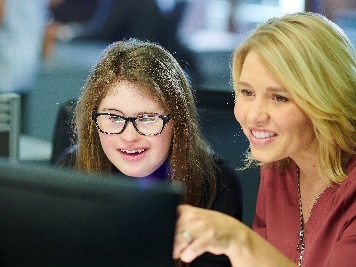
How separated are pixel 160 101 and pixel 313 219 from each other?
44cm

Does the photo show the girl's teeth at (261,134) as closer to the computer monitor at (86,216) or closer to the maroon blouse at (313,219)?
the maroon blouse at (313,219)

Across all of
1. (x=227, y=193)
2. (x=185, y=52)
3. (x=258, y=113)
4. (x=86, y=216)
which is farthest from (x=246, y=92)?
(x=185, y=52)

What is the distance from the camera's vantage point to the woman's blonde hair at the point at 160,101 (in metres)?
1.81

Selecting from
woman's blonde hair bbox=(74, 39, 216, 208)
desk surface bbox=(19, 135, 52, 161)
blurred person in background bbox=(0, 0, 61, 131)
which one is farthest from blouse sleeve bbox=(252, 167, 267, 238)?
blurred person in background bbox=(0, 0, 61, 131)

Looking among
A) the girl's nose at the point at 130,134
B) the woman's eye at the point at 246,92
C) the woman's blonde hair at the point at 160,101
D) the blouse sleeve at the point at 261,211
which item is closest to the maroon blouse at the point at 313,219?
the blouse sleeve at the point at 261,211

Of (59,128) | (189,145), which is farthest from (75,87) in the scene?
(189,145)

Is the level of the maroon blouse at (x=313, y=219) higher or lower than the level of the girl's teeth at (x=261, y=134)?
lower

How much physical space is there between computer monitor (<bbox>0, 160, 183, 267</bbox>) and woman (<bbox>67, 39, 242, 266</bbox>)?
726mm

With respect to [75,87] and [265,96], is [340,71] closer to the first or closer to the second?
[265,96]

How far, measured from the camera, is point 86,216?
95 centimetres

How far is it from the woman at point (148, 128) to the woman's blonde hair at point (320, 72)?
226 millimetres

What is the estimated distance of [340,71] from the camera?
5.42 ft

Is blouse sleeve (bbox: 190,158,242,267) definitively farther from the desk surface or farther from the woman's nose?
the desk surface

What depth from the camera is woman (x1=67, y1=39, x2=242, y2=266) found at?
5.70 ft
